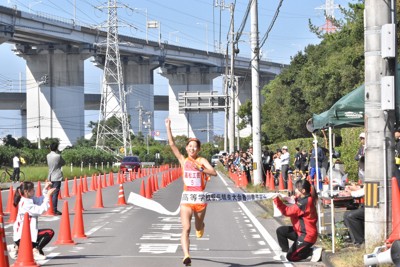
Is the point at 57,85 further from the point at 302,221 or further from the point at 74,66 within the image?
the point at 302,221

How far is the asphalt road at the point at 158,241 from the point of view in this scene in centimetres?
1235

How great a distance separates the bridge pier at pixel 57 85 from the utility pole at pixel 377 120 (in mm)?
88709

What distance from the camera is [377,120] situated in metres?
11.9

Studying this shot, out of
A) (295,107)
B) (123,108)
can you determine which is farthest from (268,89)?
(295,107)

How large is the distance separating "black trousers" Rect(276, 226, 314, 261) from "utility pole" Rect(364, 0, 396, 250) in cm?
89

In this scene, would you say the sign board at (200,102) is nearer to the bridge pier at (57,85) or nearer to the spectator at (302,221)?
the bridge pier at (57,85)

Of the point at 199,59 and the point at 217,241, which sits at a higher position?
the point at 199,59

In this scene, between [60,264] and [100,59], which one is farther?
[100,59]

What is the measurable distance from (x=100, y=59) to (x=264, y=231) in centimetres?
9169

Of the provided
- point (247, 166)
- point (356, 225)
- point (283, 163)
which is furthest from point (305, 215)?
point (247, 166)

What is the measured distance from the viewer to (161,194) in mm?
32562

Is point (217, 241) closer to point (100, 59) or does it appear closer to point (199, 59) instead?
point (100, 59)

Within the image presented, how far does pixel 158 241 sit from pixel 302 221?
13.7 ft

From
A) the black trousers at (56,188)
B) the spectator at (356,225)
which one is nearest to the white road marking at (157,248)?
the spectator at (356,225)
